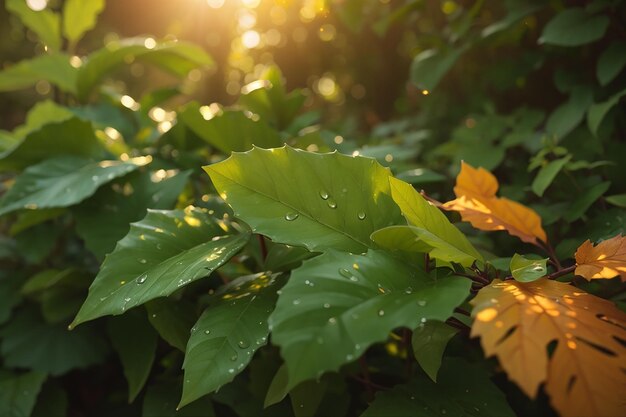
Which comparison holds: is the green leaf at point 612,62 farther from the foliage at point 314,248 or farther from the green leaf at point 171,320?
the green leaf at point 171,320

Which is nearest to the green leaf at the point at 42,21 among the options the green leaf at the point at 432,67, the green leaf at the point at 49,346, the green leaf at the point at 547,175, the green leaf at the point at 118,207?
the green leaf at the point at 118,207

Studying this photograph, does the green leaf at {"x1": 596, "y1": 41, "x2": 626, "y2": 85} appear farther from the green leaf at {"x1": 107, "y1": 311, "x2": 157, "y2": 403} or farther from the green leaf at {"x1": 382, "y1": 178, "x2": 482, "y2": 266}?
the green leaf at {"x1": 107, "y1": 311, "x2": 157, "y2": 403}

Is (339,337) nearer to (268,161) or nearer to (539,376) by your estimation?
(539,376)

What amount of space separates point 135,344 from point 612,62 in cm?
151

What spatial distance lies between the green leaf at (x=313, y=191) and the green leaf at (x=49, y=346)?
828 millimetres

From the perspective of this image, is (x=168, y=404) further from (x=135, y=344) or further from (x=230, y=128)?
(x=230, y=128)

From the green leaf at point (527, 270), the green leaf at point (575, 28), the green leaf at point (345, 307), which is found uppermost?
the green leaf at point (575, 28)

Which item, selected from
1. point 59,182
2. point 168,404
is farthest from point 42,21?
point 168,404

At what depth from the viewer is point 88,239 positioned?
129 centimetres

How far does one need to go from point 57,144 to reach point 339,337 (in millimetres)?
1173

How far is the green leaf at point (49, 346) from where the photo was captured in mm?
1418

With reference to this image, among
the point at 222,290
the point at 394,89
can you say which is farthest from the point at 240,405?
the point at 394,89

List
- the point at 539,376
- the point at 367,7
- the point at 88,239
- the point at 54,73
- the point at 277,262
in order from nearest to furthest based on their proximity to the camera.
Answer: the point at 539,376
the point at 277,262
the point at 88,239
the point at 54,73
the point at 367,7

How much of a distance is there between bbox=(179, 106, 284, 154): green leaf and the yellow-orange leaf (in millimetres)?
529
